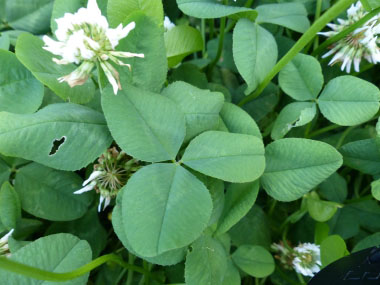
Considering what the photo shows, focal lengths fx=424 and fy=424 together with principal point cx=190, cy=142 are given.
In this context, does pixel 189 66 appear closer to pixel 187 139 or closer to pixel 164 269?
pixel 187 139

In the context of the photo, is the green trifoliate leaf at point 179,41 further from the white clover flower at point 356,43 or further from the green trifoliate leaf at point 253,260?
the green trifoliate leaf at point 253,260

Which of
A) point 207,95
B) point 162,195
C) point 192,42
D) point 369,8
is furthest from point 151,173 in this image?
point 369,8

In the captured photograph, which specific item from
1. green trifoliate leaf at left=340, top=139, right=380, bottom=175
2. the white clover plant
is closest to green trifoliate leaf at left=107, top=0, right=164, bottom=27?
the white clover plant

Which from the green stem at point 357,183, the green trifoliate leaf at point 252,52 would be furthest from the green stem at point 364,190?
the green trifoliate leaf at point 252,52

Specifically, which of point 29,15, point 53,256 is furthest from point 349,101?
point 29,15

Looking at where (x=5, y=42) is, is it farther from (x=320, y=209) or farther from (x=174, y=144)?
(x=320, y=209)

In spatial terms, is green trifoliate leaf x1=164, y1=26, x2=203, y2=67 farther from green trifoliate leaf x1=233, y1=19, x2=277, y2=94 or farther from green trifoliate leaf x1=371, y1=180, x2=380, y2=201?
green trifoliate leaf x1=371, y1=180, x2=380, y2=201
